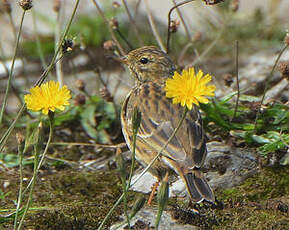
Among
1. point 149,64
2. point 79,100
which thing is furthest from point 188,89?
point 79,100

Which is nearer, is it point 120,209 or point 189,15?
point 120,209

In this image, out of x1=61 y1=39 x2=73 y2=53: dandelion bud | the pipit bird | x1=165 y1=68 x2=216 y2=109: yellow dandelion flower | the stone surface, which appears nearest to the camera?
x1=165 y1=68 x2=216 y2=109: yellow dandelion flower

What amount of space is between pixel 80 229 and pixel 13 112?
3395mm

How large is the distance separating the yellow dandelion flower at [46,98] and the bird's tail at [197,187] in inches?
44.2

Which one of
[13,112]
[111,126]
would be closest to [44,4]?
[13,112]

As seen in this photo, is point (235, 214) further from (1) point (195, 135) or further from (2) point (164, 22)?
(2) point (164, 22)

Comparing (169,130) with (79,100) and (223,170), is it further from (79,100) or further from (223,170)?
(79,100)

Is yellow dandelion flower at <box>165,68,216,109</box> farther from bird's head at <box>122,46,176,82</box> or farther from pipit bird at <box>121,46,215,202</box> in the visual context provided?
bird's head at <box>122,46,176,82</box>

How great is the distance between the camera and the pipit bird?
4266mm

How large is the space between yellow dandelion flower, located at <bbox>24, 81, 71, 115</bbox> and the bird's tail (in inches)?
44.2

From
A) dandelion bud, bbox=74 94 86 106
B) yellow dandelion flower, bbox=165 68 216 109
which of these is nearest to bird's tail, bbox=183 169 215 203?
yellow dandelion flower, bbox=165 68 216 109

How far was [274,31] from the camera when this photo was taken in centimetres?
912

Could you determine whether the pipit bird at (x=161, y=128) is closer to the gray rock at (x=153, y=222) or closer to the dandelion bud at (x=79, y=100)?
the gray rock at (x=153, y=222)

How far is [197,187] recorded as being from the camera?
412cm
